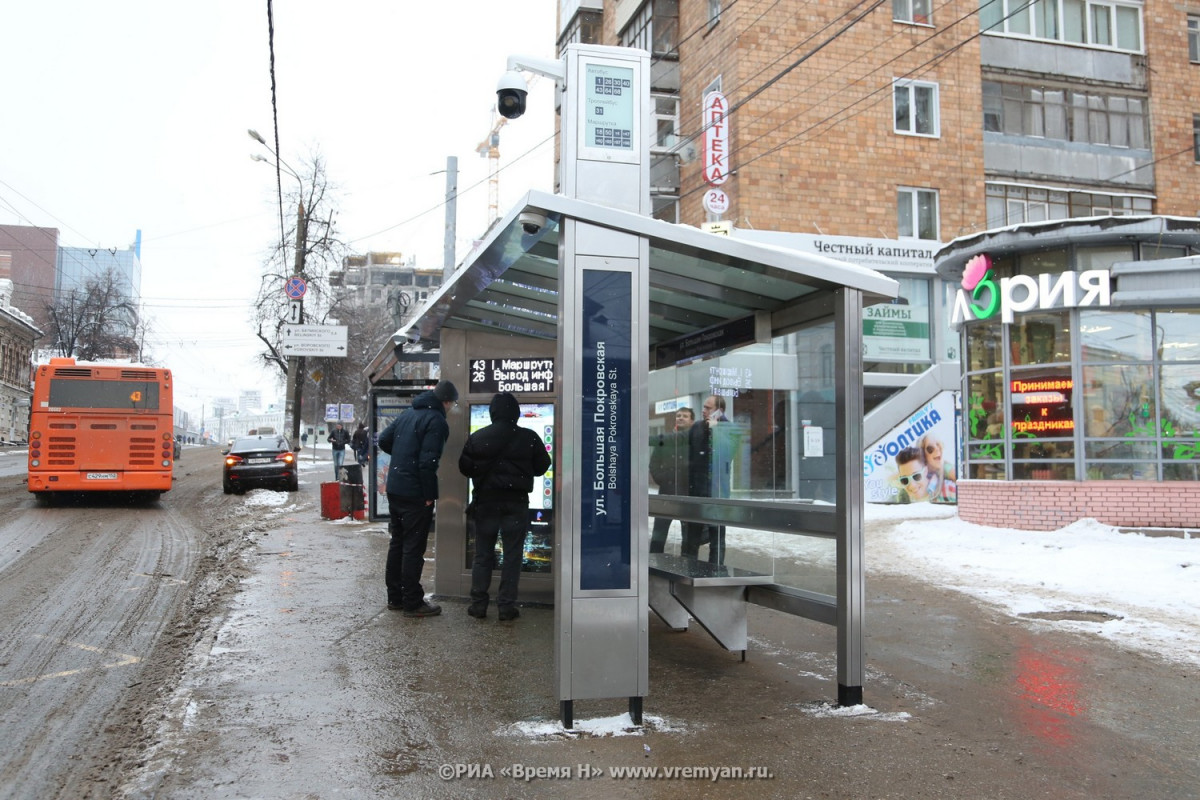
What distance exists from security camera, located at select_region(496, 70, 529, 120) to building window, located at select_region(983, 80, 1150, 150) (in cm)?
2044

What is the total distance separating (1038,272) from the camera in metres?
13.8

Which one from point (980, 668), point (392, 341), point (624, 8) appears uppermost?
point (624, 8)

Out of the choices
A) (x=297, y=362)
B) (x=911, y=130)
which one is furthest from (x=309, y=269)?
(x=911, y=130)

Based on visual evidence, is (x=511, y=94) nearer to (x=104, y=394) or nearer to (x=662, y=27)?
(x=104, y=394)

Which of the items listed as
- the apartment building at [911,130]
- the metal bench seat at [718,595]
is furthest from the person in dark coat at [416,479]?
the apartment building at [911,130]

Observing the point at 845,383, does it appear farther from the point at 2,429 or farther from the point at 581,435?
the point at 2,429

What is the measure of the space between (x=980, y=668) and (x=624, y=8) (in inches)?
1050

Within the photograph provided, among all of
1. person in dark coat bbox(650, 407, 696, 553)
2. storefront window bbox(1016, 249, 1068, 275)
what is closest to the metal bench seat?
person in dark coat bbox(650, 407, 696, 553)

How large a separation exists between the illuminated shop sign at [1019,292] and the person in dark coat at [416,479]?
9.46 m

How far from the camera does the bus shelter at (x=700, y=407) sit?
5.03m

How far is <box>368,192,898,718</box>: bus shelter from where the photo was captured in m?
5.03

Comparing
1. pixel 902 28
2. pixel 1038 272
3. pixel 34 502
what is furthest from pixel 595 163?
pixel 902 28

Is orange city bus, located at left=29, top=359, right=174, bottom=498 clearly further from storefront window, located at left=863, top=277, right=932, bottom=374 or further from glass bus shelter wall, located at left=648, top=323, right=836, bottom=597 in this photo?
storefront window, located at left=863, top=277, right=932, bottom=374

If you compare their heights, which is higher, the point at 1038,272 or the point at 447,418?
the point at 1038,272
